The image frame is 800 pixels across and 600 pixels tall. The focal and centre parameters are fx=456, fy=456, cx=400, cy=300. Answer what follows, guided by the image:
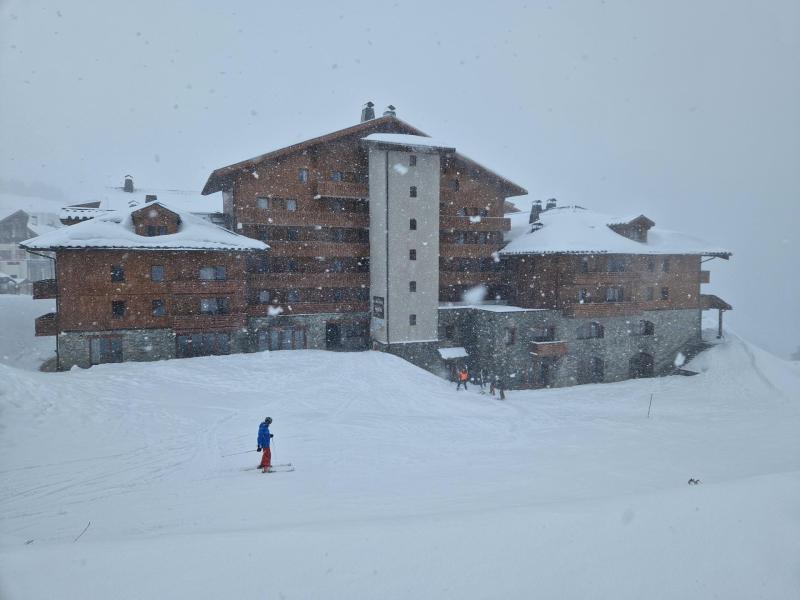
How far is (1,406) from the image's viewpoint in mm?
15641

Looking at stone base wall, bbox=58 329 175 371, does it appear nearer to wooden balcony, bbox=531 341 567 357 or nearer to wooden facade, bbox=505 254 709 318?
wooden balcony, bbox=531 341 567 357

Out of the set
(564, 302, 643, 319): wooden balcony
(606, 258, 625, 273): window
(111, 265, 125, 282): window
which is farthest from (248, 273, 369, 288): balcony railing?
(606, 258, 625, 273): window

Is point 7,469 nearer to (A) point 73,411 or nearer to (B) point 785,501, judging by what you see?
(A) point 73,411

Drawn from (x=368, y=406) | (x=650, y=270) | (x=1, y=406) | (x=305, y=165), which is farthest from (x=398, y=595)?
(x=650, y=270)

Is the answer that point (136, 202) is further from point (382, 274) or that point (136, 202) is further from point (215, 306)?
point (382, 274)

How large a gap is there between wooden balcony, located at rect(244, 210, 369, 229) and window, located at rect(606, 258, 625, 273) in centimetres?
1734

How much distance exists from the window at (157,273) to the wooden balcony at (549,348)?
23.4 meters

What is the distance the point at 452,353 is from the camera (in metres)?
31.7

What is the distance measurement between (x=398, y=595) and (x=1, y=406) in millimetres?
16751

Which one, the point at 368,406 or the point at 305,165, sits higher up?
the point at 305,165

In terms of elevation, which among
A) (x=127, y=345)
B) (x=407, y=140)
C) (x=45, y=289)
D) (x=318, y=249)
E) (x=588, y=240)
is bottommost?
(x=127, y=345)

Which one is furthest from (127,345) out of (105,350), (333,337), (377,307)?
(377,307)

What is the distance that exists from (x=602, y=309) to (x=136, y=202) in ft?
111

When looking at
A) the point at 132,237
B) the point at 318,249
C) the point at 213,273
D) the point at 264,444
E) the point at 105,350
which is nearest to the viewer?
the point at 264,444
